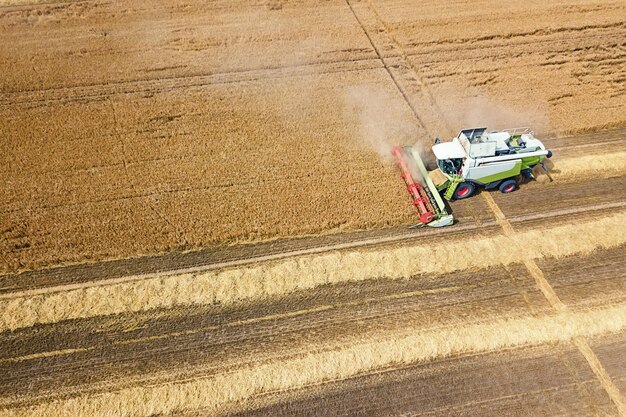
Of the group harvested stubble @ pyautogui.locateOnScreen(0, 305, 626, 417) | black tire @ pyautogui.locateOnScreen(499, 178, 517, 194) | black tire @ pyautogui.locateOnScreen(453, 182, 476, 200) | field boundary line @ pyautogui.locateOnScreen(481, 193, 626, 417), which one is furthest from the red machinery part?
harvested stubble @ pyautogui.locateOnScreen(0, 305, 626, 417)

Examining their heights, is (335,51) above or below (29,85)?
below

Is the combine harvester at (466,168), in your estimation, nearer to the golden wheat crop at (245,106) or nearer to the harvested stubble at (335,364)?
the golden wheat crop at (245,106)

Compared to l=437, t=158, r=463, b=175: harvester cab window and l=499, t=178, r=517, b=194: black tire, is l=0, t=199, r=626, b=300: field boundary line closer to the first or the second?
l=499, t=178, r=517, b=194: black tire

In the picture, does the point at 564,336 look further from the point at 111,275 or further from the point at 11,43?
the point at 11,43

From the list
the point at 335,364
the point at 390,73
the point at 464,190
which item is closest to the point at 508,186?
the point at 464,190

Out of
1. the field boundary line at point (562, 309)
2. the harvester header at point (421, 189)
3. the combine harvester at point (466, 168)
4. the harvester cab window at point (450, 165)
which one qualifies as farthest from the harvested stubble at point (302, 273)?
the harvester cab window at point (450, 165)

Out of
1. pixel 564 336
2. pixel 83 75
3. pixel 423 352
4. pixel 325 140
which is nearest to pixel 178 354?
pixel 423 352
